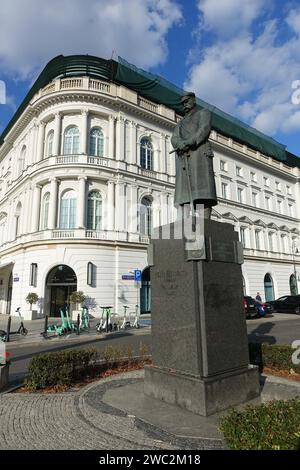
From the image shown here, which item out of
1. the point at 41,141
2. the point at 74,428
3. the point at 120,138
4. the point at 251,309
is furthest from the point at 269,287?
the point at 74,428

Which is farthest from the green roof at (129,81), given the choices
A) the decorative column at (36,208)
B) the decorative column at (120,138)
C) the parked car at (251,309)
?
the parked car at (251,309)

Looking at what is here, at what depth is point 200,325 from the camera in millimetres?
5223

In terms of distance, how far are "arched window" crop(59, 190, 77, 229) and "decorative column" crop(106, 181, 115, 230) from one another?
2.62 m

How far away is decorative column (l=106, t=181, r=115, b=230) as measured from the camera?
25.6 meters

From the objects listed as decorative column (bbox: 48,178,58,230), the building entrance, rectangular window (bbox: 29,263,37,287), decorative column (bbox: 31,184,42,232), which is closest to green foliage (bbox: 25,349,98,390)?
the building entrance

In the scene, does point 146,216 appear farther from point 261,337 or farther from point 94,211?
point 261,337

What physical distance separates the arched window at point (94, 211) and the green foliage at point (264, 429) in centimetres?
2303

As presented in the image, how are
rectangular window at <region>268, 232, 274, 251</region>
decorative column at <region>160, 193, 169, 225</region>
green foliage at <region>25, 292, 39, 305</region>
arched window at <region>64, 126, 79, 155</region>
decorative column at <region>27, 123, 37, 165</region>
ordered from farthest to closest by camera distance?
1. rectangular window at <region>268, 232, 274, 251</region>
2. decorative column at <region>160, 193, 169, 225</region>
3. decorative column at <region>27, 123, 37, 165</region>
4. arched window at <region>64, 126, 79, 155</region>
5. green foliage at <region>25, 292, 39, 305</region>

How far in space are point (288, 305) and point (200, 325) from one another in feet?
87.9

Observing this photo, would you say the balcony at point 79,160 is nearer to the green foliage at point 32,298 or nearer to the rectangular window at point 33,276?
the rectangular window at point 33,276

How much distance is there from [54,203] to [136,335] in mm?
13482

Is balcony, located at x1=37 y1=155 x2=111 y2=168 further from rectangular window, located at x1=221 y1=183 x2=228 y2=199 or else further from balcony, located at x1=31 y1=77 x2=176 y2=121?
rectangular window, located at x1=221 y1=183 x2=228 y2=199

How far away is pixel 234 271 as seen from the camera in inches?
235

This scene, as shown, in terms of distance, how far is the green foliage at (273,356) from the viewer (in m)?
7.20
